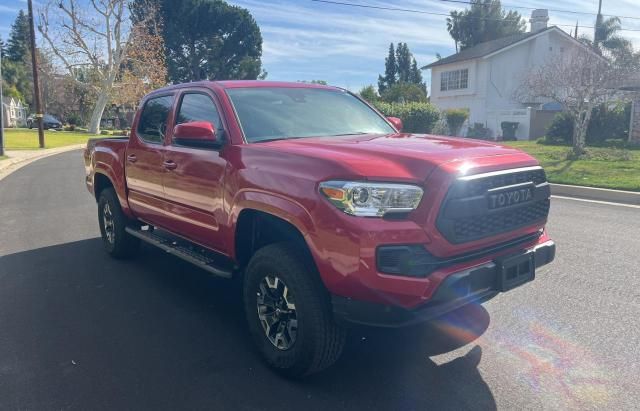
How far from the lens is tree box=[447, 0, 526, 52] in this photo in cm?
6156

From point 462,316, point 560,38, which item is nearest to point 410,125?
point 560,38

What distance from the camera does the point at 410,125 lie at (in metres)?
30.7

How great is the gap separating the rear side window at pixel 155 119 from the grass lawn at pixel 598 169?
31.4 feet

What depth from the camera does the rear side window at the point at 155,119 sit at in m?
5.15

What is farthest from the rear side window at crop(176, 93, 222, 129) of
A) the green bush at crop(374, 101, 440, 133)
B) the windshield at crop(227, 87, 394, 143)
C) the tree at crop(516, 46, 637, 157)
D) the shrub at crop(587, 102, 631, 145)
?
the green bush at crop(374, 101, 440, 133)

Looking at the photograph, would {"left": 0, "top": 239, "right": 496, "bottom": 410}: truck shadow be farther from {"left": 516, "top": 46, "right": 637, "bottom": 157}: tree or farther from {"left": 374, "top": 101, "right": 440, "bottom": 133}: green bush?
{"left": 374, "top": 101, "right": 440, "bottom": 133}: green bush

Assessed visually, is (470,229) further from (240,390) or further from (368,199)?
(240,390)

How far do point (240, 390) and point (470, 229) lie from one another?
1696 mm

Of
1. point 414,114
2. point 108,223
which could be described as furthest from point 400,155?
point 414,114

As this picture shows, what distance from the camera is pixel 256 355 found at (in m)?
3.80

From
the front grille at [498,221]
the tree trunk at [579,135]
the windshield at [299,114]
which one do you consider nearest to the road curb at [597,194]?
the tree trunk at [579,135]

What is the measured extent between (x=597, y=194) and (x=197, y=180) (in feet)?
30.7

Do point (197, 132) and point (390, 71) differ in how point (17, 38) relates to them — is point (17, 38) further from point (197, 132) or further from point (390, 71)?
point (197, 132)

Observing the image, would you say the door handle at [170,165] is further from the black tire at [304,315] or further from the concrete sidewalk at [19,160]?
the concrete sidewalk at [19,160]
